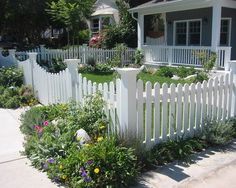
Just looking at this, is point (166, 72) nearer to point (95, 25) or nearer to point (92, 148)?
point (92, 148)

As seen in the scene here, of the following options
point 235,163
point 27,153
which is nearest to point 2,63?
point 27,153

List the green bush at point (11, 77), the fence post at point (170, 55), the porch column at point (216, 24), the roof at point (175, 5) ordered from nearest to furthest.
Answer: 1. the green bush at point (11, 77)
2. the porch column at point (216, 24)
3. the roof at point (175, 5)
4. the fence post at point (170, 55)

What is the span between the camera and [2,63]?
12766 mm

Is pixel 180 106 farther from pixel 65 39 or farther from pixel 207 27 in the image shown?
pixel 65 39

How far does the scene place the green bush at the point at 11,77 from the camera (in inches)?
359

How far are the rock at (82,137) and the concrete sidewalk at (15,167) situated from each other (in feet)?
2.12

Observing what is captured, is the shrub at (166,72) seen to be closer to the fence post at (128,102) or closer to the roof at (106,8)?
the fence post at (128,102)

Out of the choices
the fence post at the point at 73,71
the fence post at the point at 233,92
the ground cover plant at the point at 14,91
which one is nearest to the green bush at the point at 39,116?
the fence post at the point at 73,71

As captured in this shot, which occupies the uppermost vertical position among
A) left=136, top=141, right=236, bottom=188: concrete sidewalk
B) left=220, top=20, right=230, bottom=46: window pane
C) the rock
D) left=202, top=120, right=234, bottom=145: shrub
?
left=220, top=20, right=230, bottom=46: window pane

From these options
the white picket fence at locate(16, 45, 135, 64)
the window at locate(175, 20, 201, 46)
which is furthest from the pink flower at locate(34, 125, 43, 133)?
the window at locate(175, 20, 201, 46)

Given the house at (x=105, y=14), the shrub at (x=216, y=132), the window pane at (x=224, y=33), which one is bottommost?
the shrub at (x=216, y=132)

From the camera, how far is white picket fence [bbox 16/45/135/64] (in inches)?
593

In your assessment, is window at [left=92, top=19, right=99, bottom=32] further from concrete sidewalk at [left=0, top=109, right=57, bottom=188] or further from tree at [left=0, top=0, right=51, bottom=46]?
concrete sidewalk at [left=0, top=109, right=57, bottom=188]

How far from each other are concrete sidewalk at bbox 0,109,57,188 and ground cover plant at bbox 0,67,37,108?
1.90 meters
